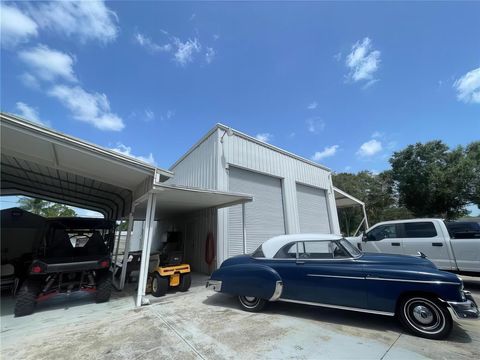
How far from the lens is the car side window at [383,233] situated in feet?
21.1

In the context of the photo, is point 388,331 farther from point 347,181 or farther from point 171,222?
point 347,181

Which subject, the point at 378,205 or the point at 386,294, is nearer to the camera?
the point at 386,294

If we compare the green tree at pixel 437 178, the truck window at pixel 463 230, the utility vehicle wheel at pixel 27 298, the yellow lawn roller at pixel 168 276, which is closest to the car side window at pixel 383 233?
the truck window at pixel 463 230

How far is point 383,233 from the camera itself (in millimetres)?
6598

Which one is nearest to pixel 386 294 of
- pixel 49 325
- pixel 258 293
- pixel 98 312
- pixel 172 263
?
pixel 258 293

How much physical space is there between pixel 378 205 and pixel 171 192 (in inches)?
991

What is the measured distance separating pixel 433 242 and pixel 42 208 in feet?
112

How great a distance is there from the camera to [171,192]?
19.5ft

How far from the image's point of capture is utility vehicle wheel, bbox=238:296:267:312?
429 cm

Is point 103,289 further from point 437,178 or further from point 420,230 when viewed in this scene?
point 437,178

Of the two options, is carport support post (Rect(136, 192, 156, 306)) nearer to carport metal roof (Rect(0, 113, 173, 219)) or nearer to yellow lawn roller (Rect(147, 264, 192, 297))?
yellow lawn roller (Rect(147, 264, 192, 297))

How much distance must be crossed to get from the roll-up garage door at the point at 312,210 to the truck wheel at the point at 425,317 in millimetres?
7713

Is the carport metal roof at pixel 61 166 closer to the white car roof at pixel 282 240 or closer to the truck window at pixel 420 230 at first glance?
the white car roof at pixel 282 240

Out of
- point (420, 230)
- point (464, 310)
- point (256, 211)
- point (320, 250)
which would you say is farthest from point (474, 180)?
point (320, 250)
